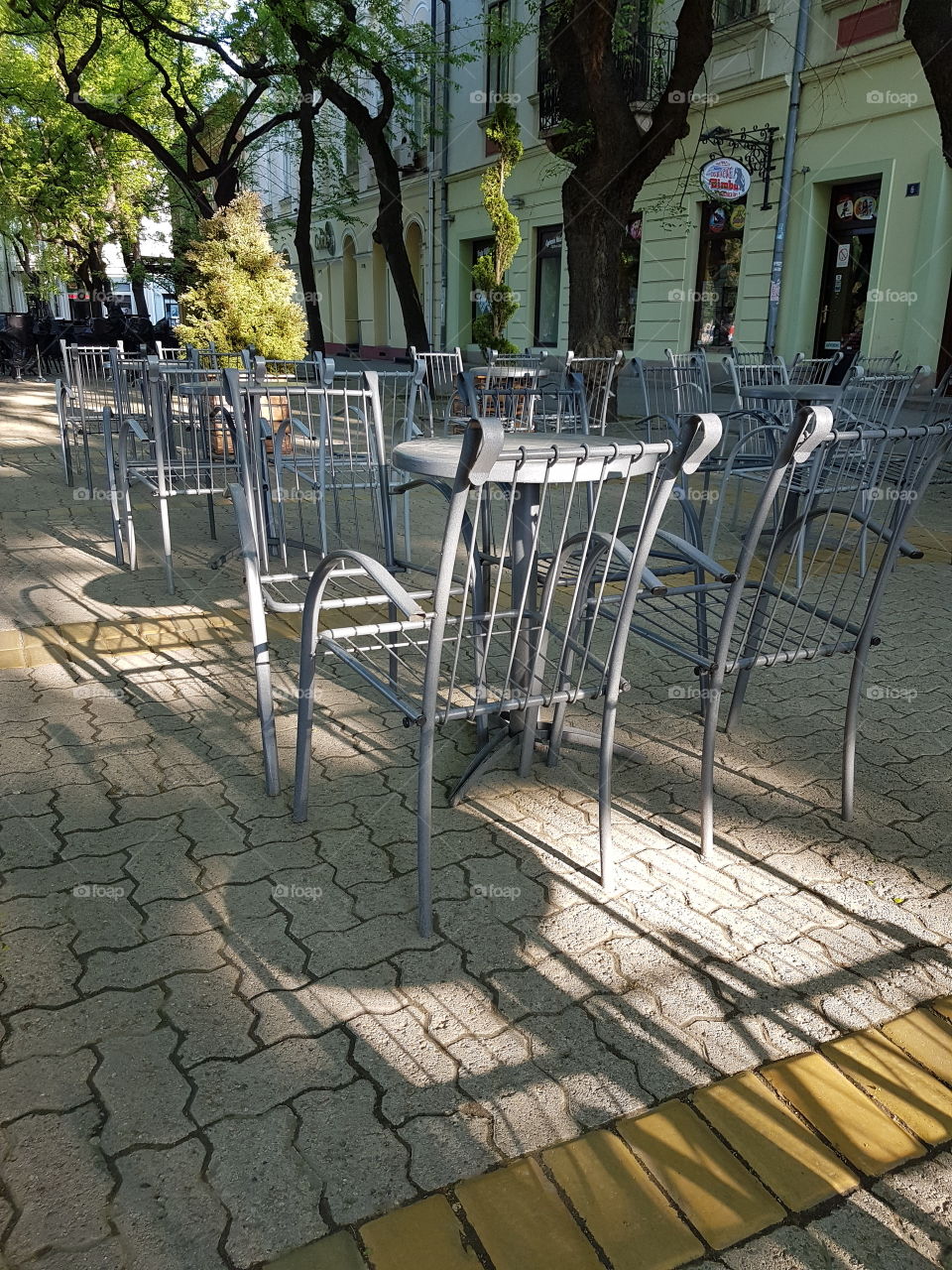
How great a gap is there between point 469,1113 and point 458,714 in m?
0.87

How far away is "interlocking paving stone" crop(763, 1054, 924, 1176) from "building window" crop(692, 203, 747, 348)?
47.1 ft

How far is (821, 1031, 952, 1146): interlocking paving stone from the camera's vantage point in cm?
188

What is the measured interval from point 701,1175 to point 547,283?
777 inches

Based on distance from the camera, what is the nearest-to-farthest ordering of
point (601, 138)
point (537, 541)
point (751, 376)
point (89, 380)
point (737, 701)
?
point (537, 541), point (737, 701), point (89, 380), point (751, 376), point (601, 138)

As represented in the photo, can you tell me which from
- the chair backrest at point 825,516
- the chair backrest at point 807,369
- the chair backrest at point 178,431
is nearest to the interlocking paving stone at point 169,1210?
the chair backrest at point 825,516

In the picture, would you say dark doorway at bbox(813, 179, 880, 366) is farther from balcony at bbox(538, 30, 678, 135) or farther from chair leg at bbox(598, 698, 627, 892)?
chair leg at bbox(598, 698, 627, 892)

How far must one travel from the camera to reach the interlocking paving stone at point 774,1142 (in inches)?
67.8

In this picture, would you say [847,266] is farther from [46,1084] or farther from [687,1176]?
[46,1084]

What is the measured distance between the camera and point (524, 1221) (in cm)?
164

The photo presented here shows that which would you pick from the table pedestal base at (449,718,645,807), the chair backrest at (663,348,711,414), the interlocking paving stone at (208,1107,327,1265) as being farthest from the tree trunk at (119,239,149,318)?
the interlocking paving stone at (208,1107,327,1265)

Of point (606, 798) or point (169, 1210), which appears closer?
point (169, 1210)

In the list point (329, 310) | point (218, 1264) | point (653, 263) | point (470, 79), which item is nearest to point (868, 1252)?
point (218, 1264)

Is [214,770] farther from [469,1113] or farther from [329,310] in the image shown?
[329,310]

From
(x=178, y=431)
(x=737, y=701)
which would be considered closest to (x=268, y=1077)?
(x=737, y=701)
